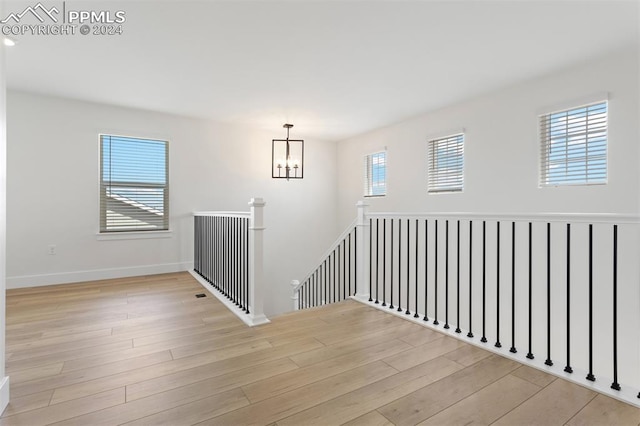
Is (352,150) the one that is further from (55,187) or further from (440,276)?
(55,187)

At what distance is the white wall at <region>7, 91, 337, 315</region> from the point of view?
4.01m

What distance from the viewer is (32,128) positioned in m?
4.03

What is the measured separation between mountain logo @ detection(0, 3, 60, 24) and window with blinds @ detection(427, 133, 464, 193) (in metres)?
4.39

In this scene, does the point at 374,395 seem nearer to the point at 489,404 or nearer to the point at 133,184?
the point at 489,404

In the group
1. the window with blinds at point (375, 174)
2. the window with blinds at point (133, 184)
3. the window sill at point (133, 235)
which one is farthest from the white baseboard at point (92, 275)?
the window with blinds at point (375, 174)

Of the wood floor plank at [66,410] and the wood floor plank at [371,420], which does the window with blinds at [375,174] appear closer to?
the wood floor plank at [371,420]

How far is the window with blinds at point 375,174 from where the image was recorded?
5.67 metres

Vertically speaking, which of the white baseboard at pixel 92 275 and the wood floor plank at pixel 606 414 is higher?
the white baseboard at pixel 92 275

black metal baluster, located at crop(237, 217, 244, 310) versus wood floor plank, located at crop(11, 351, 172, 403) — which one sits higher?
black metal baluster, located at crop(237, 217, 244, 310)

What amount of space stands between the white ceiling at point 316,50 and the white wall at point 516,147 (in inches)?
9.3

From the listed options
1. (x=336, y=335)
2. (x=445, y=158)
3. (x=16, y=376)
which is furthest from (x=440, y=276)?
(x=16, y=376)

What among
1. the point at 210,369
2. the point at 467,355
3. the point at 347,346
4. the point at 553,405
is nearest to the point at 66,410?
the point at 210,369

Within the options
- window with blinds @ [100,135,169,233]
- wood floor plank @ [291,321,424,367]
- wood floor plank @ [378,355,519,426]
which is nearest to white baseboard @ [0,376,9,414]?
wood floor plank @ [291,321,424,367]

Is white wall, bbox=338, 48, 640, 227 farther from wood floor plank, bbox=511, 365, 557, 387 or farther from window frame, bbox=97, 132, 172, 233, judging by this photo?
window frame, bbox=97, 132, 172, 233
